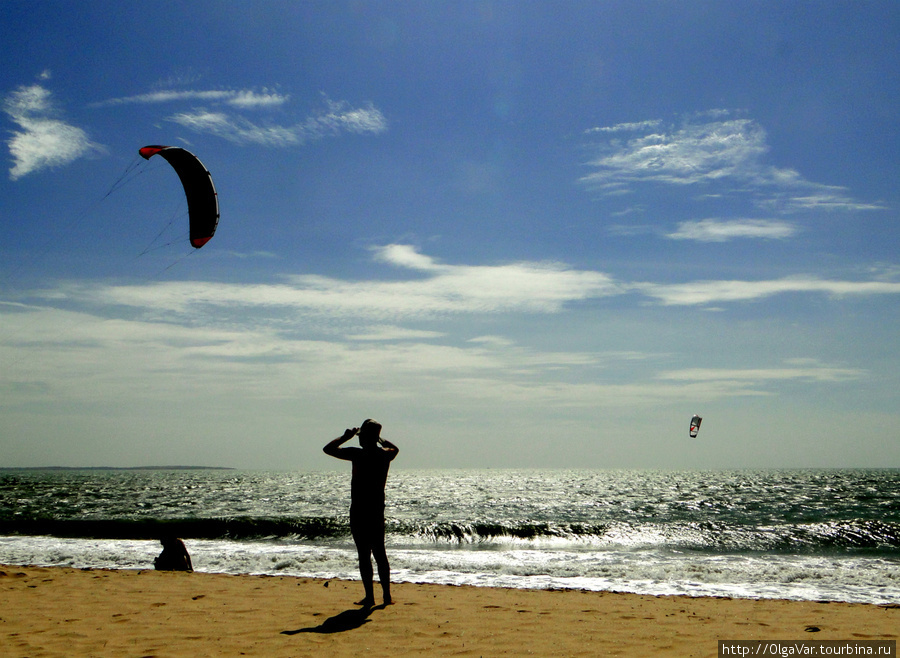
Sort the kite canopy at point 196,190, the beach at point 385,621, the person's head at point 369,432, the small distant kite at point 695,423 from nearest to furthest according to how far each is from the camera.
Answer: the beach at point 385,621 → the person's head at point 369,432 → the kite canopy at point 196,190 → the small distant kite at point 695,423

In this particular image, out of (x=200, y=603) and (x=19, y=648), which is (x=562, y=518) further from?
(x=19, y=648)

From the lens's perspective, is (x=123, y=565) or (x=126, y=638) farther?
(x=123, y=565)

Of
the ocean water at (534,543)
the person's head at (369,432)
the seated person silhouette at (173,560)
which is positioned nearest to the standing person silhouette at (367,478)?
the person's head at (369,432)

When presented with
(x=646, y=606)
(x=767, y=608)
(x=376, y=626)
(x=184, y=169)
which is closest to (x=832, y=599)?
(x=767, y=608)

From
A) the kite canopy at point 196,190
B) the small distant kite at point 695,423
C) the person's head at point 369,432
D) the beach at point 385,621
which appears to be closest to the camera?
the beach at point 385,621

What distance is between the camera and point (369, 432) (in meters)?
6.29

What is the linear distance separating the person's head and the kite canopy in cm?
667

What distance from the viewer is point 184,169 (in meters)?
11.7

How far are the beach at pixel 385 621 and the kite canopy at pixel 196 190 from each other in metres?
6.03

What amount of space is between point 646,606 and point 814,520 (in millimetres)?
21392

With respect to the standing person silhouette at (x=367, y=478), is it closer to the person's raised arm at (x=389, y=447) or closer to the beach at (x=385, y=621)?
the person's raised arm at (x=389, y=447)

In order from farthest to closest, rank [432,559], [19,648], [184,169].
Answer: [432,559] < [184,169] < [19,648]

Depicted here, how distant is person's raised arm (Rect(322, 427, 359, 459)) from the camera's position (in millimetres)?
6289

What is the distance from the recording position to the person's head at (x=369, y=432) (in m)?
6.29
